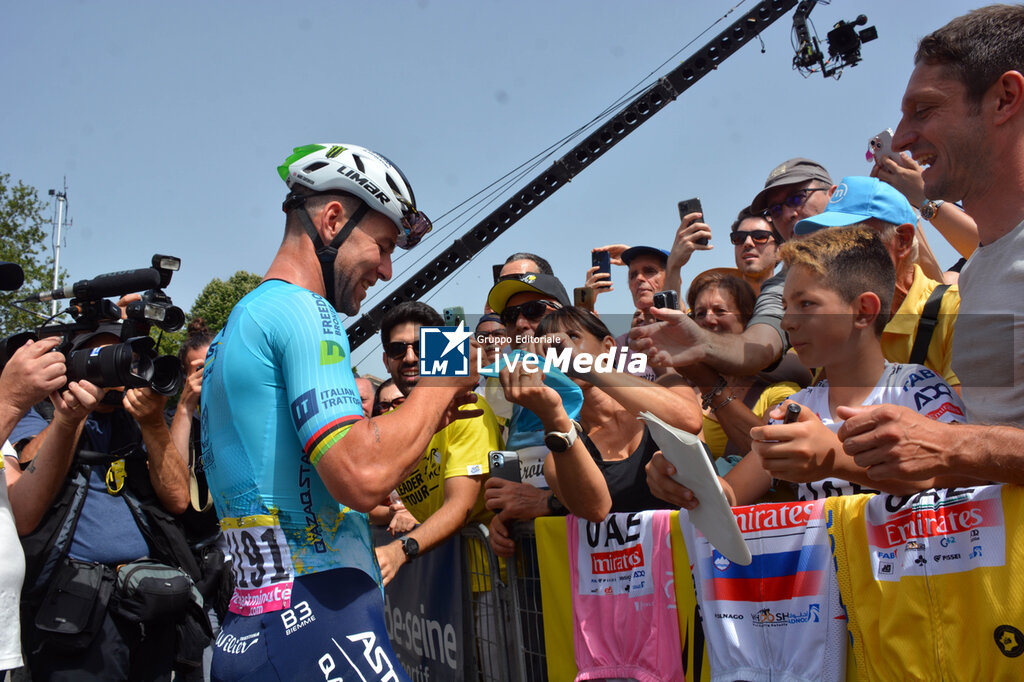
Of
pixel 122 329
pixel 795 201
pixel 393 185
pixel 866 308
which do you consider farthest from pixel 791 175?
pixel 122 329

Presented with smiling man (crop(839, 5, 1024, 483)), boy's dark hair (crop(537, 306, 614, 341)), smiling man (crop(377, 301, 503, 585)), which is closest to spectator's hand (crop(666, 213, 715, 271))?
boy's dark hair (crop(537, 306, 614, 341))

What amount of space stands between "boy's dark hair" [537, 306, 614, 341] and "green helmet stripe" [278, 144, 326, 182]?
4.94 ft

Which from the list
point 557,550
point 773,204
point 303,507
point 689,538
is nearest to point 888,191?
point 773,204

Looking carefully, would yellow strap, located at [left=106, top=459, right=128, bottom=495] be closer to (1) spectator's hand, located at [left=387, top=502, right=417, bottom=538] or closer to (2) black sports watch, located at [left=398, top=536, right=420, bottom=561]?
(1) spectator's hand, located at [left=387, top=502, right=417, bottom=538]

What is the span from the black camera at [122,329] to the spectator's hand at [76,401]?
0.05 m

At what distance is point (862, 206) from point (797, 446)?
1881mm

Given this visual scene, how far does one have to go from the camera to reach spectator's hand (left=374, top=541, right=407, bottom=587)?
2.84 meters

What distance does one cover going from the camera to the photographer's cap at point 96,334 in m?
3.72

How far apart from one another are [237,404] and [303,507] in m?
0.38

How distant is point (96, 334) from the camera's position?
3826mm

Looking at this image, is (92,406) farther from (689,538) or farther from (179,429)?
(689,538)

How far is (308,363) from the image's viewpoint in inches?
92.0

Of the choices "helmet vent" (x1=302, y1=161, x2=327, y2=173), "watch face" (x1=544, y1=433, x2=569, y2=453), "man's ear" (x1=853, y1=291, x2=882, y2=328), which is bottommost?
"watch face" (x1=544, y1=433, x2=569, y2=453)

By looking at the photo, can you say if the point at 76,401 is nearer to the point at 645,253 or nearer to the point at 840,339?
the point at 840,339
